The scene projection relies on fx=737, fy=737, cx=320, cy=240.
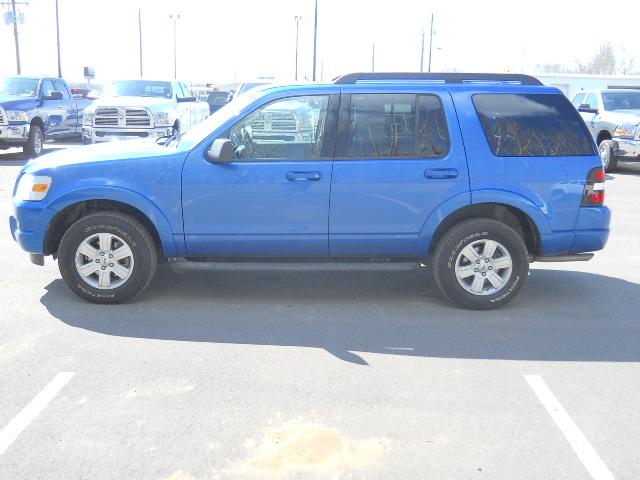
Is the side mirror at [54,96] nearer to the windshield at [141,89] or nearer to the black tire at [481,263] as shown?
the windshield at [141,89]

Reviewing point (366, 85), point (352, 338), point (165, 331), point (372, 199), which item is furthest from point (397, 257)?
point (165, 331)

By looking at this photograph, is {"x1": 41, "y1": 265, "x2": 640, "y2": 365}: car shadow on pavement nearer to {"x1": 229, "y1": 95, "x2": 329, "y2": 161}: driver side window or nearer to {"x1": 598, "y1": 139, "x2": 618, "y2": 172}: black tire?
{"x1": 229, "y1": 95, "x2": 329, "y2": 161}: driver side window

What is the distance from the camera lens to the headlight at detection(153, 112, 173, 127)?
16.5m

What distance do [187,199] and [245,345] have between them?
53.1 inches

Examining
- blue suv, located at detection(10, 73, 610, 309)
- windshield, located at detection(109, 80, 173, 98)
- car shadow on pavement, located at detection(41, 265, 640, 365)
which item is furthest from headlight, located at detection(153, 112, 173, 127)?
blue suv, located at detection(10, 73, 610, 309)

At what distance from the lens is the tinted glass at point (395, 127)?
233 inches

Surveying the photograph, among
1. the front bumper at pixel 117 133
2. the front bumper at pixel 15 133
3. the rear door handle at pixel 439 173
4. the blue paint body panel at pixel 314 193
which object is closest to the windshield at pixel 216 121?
the blue paint body panel at pixel 314 193

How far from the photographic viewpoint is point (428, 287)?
6.78 m

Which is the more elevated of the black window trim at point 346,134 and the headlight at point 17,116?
the black window trim at point 346,134

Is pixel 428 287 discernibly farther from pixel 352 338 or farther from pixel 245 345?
pixel 245 345

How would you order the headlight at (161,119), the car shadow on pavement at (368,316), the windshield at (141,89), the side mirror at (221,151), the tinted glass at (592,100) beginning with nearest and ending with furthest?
the car shadow on pavement at (368,316)
the side mirror at (221,151)
the headlight at (161,119)
the windshield at (141,89)
the tinted glass at (592,100)

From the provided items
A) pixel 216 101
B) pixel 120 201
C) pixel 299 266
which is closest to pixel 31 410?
pixel 120 201

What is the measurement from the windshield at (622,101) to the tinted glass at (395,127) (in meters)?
13.7

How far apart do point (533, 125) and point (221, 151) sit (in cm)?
254
